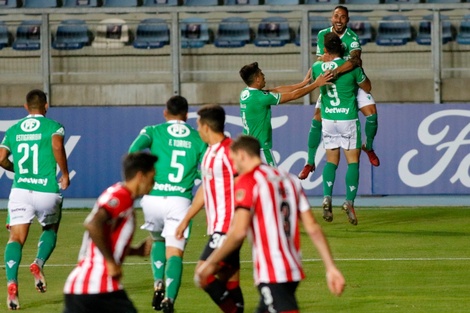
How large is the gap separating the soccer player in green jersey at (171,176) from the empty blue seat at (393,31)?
12.9 metres

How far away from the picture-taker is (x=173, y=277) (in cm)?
869

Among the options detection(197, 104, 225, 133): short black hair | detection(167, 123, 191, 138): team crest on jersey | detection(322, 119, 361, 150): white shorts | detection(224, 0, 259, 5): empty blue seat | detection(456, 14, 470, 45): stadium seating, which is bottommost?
detection(322, 119, 361, 150): white shorts

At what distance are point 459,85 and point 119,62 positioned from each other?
21.7 ft

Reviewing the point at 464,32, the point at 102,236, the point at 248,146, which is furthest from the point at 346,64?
the point at 102,236

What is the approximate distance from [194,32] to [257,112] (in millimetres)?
9011

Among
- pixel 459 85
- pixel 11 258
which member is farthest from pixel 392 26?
pixel 11 258

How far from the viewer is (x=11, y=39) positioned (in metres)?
22.3

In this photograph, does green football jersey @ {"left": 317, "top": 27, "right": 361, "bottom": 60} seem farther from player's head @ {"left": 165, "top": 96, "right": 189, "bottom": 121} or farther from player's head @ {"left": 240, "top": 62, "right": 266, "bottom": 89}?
player's head @ {"left": 165, "top": 96, "right": 189, "bottom": 121}

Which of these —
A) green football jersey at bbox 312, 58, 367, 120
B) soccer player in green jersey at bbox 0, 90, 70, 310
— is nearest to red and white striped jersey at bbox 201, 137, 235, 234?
soccer player in green jersey at bbox 0, 90, 70, 310

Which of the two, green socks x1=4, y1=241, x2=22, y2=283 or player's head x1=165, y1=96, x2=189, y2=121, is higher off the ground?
player's head x1=165, y1=96, x2=189, y2=121

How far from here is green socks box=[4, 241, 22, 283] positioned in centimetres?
948

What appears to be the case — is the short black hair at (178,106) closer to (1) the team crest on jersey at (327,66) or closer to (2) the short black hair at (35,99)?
(2) the short black hair at (35,99)

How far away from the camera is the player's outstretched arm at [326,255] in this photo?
610 centimetres

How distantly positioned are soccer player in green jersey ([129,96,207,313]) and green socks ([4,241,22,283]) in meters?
1.29
